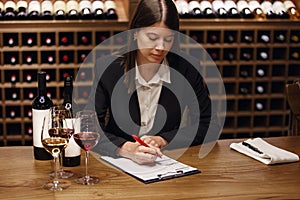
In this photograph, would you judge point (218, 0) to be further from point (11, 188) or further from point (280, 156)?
point (11, 188)

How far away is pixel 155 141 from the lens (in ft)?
6.41

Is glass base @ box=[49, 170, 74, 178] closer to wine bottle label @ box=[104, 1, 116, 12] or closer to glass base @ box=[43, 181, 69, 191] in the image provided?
glass base @ box=[43, 181, 69, 191]

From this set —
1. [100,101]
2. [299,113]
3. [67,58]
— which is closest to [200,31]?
[67,58]

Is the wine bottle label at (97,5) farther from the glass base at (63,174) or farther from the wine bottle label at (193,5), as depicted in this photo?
the glass base at (63,174)

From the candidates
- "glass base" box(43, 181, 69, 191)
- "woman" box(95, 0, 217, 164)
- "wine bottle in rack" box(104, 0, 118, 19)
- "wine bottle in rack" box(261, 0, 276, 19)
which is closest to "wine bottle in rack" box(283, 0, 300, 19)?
"wine bottle in rack" box(261, 0, 276, 19)

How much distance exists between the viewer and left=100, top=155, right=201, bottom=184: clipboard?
5.40 feet

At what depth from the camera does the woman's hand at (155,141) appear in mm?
1922

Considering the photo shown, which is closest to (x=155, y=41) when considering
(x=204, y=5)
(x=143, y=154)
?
(x=143, y=154)

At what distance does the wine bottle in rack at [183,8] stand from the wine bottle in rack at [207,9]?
Result: 0.36 ft

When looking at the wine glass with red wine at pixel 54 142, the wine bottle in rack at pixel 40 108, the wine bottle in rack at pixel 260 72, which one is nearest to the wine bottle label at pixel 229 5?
the wine bottle in rack at pixel 260 72

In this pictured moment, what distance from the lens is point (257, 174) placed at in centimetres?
171

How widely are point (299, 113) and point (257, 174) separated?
788mm

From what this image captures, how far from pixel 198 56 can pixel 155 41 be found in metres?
1.69

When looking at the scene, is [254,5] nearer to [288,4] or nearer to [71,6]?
[288,4]
